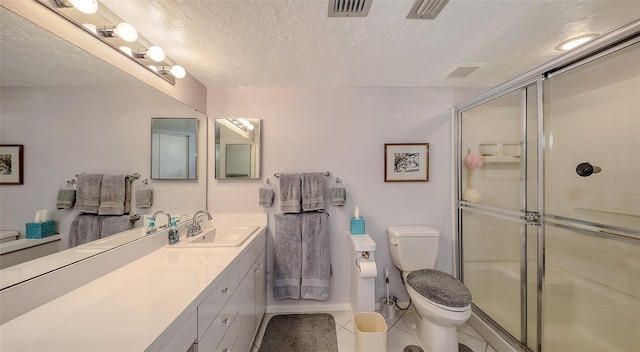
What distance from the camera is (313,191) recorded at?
198cm

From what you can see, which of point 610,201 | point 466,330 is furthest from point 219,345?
point 610,201

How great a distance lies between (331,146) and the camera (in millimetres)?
2088

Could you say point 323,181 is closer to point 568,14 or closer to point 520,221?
point 520,221

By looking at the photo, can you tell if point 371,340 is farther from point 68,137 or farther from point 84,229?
point 68,137

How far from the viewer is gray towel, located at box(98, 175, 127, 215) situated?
1156mm

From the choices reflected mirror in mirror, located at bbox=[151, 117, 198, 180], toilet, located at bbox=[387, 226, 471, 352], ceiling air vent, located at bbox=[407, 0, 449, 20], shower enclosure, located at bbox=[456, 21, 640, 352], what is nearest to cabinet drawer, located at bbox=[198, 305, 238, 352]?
reflected mirror in mirror, located at bbox=[151, 117, 198, 180]

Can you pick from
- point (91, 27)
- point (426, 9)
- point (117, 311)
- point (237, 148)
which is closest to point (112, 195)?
point (117, 311)

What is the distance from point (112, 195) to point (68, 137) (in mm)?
370

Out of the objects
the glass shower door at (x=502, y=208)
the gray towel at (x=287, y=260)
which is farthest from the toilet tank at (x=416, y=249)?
the gray towel at (x=287, y=260)

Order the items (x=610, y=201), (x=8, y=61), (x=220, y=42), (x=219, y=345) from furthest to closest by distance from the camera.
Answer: (x=220, y=42) → (x=610, y=201) → (x=219, y=345) → (x=8, y=61)

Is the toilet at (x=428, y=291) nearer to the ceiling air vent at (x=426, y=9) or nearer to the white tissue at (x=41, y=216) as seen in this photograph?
the ceiling air vent at (x=426, y=9)

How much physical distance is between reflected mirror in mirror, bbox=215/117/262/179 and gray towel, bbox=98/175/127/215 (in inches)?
31.7

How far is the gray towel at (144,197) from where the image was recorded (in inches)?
53.7

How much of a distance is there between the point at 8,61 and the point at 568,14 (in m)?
2.52
